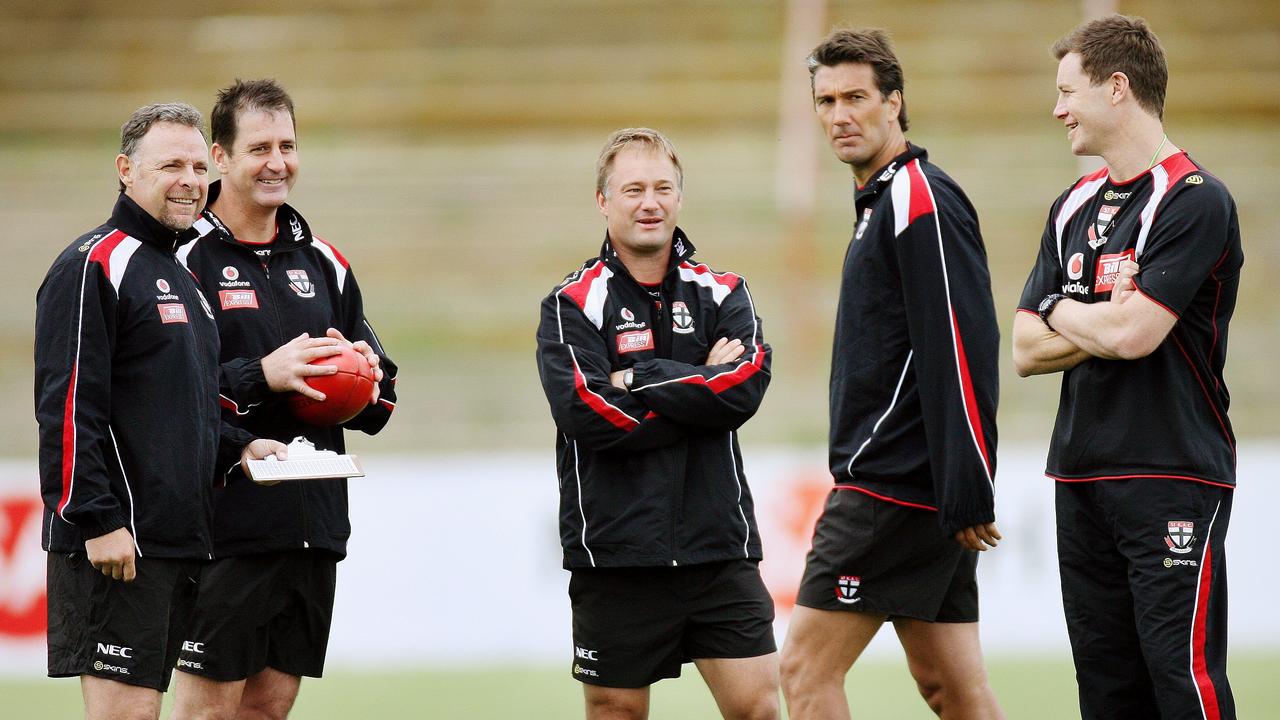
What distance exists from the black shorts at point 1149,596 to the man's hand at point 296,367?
2116 millimetres

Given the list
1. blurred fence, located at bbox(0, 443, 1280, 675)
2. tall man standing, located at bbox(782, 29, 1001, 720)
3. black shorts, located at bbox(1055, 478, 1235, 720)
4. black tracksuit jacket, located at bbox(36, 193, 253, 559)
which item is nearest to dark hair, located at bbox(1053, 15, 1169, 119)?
tall man standing, located at bbox(782, 29, 1001, 720)

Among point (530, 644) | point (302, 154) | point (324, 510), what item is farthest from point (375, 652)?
point (302, 154)

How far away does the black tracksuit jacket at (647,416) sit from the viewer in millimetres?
3875

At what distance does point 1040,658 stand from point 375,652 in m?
3.49

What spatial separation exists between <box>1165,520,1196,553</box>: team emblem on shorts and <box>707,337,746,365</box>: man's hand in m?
1.26

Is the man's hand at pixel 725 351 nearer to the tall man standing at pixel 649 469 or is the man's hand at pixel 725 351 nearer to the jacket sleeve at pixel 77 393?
the tall man standing at pixel 649 469

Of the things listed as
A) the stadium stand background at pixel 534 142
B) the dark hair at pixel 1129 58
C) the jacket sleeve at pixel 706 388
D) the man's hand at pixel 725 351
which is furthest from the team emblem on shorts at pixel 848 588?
the stadium stand background at pixel 534 142

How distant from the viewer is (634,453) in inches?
155

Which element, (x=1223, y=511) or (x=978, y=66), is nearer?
(x=1223, y=511)

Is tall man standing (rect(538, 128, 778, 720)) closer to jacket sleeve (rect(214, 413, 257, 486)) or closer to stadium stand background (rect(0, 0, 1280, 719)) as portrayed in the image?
jacket sleeve (rect(214, 413, 257, 486))

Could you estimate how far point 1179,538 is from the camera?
3.47 meters

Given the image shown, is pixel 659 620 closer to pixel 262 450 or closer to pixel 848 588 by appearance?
pixel 848 588

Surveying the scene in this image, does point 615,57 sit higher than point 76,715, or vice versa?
point 615,57

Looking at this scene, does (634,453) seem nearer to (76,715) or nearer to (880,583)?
(880,583)
